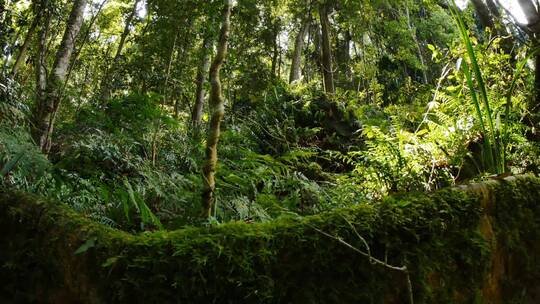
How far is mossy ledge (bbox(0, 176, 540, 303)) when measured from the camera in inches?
52.2

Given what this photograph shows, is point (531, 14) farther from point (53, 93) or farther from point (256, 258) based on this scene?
point (53, 93)

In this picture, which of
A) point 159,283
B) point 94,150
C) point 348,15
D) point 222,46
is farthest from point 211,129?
point 348,15

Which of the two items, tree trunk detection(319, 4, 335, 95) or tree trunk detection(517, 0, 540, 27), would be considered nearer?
tree trunk detection(517, 0, 540, 27)

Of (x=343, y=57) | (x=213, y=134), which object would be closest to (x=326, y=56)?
(x=213, y=134)

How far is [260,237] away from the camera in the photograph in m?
1.44

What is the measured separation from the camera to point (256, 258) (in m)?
1.40

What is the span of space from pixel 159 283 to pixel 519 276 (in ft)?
6.79

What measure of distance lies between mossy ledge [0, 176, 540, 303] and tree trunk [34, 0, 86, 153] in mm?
1805

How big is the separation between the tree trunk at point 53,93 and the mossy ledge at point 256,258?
180cm

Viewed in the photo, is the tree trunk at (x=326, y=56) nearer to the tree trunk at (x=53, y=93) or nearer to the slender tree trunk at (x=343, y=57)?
the tree trunk at (x=53, y=93)

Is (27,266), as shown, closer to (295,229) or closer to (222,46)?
(295,229)

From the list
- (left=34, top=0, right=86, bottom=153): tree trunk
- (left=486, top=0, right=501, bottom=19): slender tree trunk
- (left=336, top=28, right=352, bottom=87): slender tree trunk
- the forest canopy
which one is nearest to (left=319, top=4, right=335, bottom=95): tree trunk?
the forest canopy

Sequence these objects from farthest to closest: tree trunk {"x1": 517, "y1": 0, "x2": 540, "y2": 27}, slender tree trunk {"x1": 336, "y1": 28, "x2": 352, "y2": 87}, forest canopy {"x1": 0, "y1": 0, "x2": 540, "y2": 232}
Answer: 1. slender tree trunk {"x1": 336, "y1": 28, "x2": 352, "y2": 87}
2. tree trunk {"x1": 517, "y1": 0, "x2": 540, "y2": 27}
3. forest canopy {"x1": 0, "y1": 0, "x2": 540, "y2": 232}

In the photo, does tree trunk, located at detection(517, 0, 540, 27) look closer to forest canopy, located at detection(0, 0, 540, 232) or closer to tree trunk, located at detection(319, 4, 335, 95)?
forest canopy, located at detection(0, 0, 540, 232)
